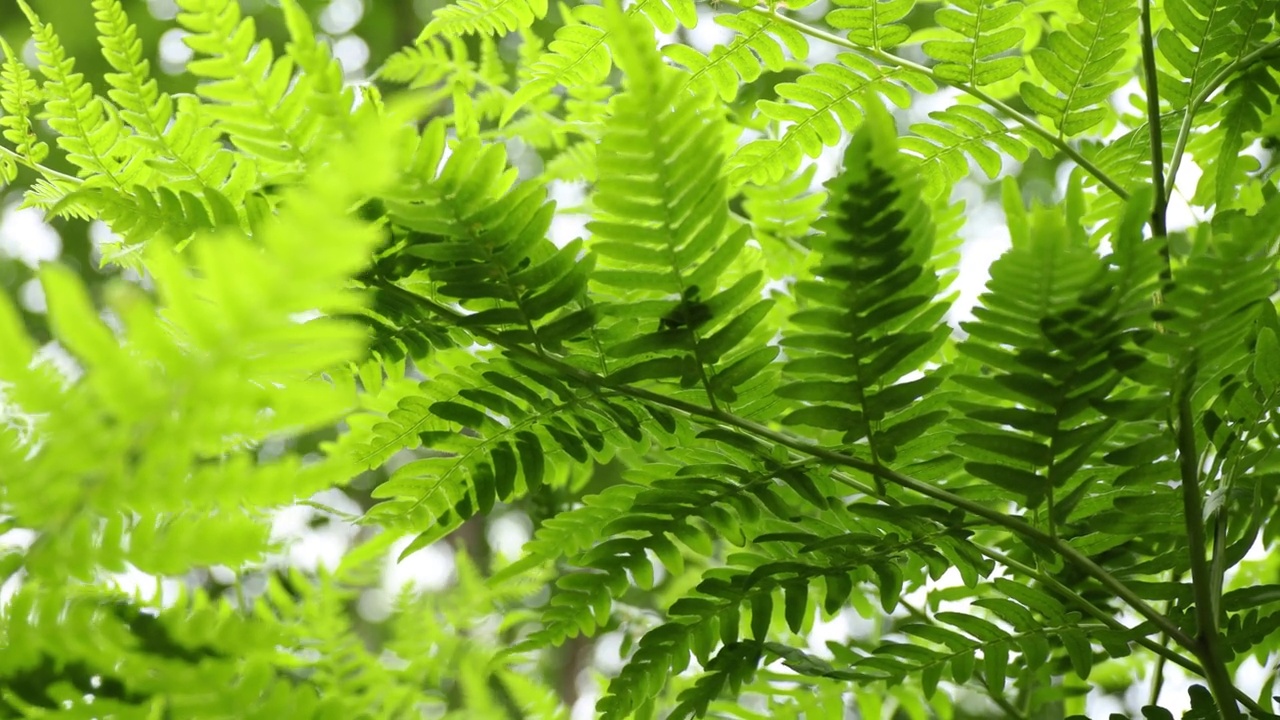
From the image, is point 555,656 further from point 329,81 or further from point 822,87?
point 329,81

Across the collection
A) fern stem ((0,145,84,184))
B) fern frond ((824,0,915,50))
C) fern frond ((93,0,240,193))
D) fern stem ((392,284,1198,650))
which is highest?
fern frond ((824,0,915,50))

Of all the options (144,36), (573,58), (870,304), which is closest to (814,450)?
(870,304)

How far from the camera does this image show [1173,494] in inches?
18.2

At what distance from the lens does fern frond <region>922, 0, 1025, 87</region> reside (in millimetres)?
576

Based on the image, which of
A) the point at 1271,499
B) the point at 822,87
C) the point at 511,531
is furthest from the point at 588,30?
the point at 511,531

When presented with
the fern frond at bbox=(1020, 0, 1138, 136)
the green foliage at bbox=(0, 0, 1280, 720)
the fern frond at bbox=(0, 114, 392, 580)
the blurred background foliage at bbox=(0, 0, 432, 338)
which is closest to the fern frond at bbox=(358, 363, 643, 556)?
the green foliage at bbox=(0, 0, 1280, 720)

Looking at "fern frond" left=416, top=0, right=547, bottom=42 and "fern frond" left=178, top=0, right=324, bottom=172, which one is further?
"fern frond" left=416, top=0, right=547, bottom=42

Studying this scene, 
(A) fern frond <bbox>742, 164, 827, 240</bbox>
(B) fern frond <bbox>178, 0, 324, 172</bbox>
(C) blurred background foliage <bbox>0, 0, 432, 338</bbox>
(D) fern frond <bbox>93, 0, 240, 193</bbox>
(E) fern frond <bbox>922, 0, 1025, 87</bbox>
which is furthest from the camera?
(C) blurred background foliage <bbox>0, 0, 432, 338</bbox>

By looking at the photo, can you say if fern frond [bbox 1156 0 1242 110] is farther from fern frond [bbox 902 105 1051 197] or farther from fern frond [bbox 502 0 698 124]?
fern frond [bbox 502 0 698 124]

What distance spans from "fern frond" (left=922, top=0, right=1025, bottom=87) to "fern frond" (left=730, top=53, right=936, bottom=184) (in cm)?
2

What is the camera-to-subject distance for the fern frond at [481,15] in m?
0.60

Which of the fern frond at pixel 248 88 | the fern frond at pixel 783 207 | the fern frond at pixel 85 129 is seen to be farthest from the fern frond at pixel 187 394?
the fern frond at pixel 783 207

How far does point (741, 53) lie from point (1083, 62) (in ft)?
0.70

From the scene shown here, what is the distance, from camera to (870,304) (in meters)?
0.40
